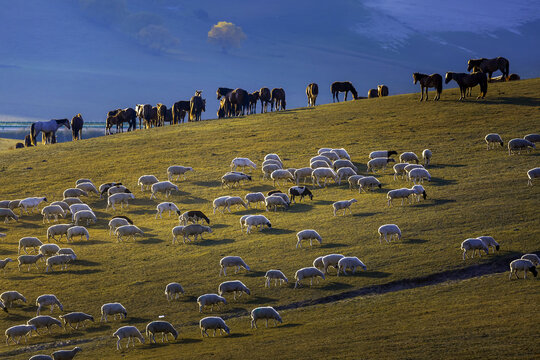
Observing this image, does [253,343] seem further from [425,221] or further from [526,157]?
[526,157]

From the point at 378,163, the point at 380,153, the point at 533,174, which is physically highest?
the point at 380,153

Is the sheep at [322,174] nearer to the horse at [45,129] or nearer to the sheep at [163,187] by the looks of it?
the sheep at [163,187]

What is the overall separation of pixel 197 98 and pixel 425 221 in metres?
34.6

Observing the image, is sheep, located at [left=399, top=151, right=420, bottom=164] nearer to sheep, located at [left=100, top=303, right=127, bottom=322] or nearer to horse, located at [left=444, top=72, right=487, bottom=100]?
horse, located at [left=444, top=72, right=487, bottom=100]

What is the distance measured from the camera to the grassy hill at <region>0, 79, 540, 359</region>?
1722cm

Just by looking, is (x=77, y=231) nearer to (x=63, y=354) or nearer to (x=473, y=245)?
(x=63, y=354)

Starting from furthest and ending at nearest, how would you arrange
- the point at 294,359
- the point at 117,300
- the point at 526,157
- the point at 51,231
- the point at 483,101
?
the point at 483,101
the point at 526,157
the point at 51,231
the point at 117,300
the point at 294,359

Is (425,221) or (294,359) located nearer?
(294,359)

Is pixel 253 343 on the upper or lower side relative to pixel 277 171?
lower

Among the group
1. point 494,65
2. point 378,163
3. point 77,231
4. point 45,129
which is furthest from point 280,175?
point 494,65

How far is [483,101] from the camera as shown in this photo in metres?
48.8

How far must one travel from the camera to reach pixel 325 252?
24.1 meters

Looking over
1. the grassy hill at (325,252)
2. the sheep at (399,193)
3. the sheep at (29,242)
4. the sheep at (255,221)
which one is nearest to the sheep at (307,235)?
the grassy hill at (325,252)

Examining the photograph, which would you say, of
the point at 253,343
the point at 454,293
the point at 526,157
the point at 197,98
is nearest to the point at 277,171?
the point at 526,157
